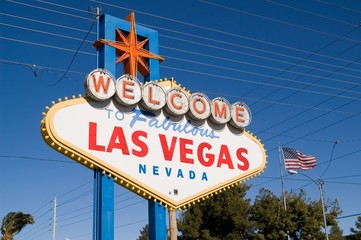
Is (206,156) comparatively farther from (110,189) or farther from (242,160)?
(110,189)

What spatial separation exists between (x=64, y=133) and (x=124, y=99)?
6.78 feet

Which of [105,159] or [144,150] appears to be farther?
[144,150]

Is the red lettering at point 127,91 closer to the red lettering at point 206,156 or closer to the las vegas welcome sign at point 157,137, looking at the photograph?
the las vegas welcome sign at point 157,137

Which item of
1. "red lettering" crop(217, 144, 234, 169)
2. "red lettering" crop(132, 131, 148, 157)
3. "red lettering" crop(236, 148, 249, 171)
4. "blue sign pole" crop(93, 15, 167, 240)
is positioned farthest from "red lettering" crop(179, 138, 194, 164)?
"red lettering" crop(236, 148, 249, 171)

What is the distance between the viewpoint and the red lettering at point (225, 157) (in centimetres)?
1499

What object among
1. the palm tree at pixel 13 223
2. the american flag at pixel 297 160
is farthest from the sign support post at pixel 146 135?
the palm tree at pixel 13 223

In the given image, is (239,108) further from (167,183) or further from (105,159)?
(105,159)

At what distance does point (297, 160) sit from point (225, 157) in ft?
60.3

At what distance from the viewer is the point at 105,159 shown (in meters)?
12.4

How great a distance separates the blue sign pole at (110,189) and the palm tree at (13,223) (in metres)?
44.0

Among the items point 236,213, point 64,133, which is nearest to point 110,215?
point 64,133

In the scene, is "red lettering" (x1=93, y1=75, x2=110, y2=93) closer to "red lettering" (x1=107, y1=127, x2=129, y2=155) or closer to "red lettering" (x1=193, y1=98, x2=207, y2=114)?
"red lettering" (x1=107, y1=127, x2=129, y2=155)

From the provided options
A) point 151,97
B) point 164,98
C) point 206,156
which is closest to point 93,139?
point 151,97

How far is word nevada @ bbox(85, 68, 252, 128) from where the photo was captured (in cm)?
1275
